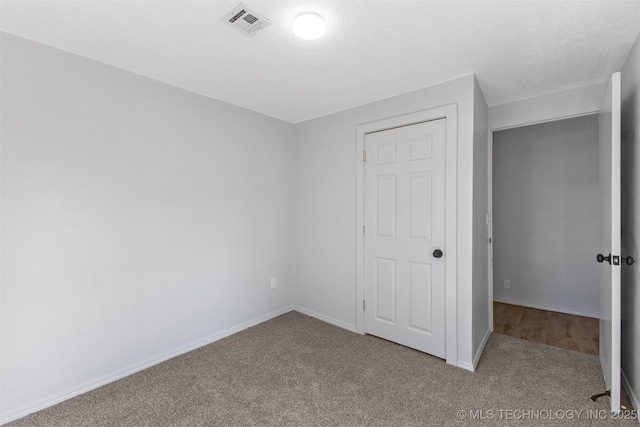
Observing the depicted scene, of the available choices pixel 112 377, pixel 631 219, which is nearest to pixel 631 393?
pixel 631 219

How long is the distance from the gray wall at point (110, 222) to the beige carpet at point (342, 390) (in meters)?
0.28

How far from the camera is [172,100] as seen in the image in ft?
8.29

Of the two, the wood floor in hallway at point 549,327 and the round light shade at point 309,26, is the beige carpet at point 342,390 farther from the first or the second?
the round light shade at point 309,26

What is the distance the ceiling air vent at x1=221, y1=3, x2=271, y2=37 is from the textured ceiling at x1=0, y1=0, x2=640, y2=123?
38 millimetres

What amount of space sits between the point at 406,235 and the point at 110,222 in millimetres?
2377

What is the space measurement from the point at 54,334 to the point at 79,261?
479 millimetres

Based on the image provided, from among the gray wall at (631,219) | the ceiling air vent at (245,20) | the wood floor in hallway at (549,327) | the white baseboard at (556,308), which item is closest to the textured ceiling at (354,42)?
the ceiling air vent at (245,20)

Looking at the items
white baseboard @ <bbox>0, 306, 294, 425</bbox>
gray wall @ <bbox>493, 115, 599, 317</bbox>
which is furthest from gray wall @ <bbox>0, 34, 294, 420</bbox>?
gray wall @ <bbox>493, 115, 599, 317</bbox>

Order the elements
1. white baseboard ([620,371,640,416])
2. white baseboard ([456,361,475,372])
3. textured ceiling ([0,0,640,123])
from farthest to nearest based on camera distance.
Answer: white baseboard ([456,361,475,372]), white baseboard ([620,371,640,416]), textured ceiling ([0,0,640,123])

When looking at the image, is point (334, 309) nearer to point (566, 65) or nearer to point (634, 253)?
point (634, 253)

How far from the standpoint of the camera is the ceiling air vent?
1572 mm

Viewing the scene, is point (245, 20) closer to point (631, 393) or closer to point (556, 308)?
point (631, 393)

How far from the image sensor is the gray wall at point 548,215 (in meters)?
3.49

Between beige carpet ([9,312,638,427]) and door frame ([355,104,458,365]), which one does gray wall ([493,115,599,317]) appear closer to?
beige carpet ([9,312,638,427])
